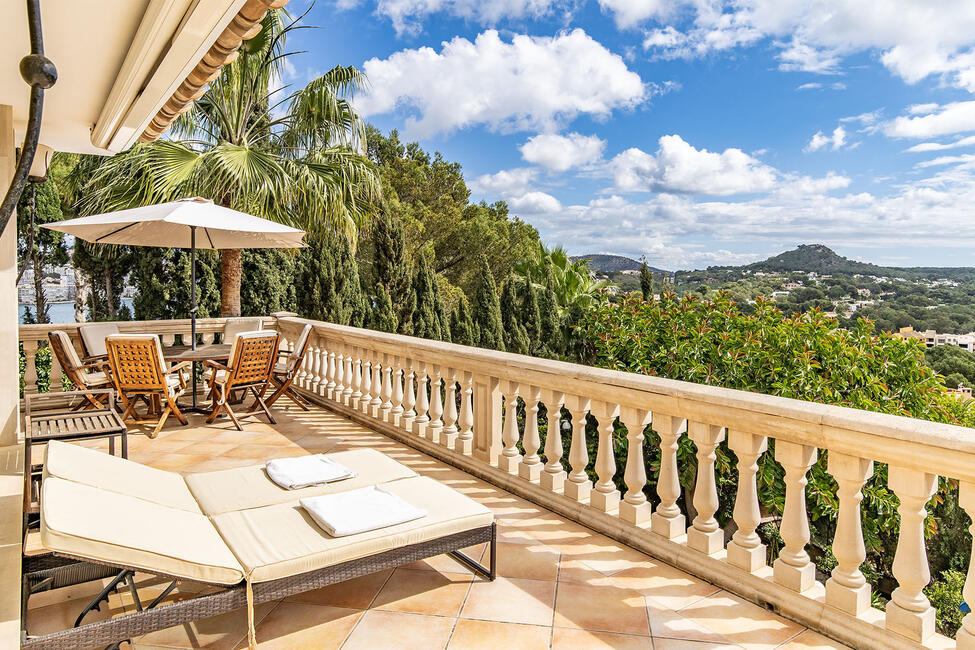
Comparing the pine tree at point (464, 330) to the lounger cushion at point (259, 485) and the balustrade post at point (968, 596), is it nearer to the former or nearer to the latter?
the lounger cushion at point (259, 485)

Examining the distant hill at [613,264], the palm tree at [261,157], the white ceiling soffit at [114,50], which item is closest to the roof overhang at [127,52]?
the white ceiling soffit at [114,50]

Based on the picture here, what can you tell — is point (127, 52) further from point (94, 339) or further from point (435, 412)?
point (94, 339)

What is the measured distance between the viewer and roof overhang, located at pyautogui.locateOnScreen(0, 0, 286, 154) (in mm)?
2238

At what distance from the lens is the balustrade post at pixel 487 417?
4.25 meters

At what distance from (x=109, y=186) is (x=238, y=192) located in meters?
1.99

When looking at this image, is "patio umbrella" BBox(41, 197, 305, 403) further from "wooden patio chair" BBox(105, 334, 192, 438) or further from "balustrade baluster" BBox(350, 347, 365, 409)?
"balustrade baluster" BBox(350, 347, 365, 409)

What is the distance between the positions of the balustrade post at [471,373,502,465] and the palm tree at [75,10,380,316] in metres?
6.48

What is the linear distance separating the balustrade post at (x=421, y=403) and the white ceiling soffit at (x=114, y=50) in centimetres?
261

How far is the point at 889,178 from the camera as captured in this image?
40438mm

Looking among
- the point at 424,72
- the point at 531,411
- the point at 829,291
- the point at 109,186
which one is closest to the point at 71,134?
the point at 531,411

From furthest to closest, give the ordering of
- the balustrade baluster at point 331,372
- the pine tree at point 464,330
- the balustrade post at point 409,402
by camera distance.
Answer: the pine tree at point 464,330 < the balustrade baluster at point 331,372 < the balustrade post at point 409,402

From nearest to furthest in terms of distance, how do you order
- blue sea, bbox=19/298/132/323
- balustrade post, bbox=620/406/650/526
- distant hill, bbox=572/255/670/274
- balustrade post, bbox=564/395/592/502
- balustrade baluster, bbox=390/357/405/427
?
balustrade post, bbox=620/406/650/526 → balustrade post, bbox=564/395/592/502 → balustrade baluster, bbox=390/357/405/427 → blue sea, bbox=19/298/132/323 → distant hill, bbox=572/255/670/274

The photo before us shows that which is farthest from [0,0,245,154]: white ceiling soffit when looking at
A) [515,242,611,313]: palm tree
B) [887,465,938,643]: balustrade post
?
[515,242,611,313]: palm tree

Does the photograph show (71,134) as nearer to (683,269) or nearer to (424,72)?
(683,269)
